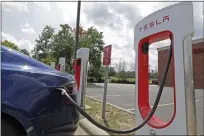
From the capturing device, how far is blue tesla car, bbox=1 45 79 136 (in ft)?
7.74

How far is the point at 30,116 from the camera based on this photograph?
2.40 metres

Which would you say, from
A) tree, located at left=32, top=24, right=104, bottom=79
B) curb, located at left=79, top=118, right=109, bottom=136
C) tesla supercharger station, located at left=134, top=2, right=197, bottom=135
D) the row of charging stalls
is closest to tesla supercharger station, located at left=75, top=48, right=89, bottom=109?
curb, located at left=79, top=118, right=109, bottom=136

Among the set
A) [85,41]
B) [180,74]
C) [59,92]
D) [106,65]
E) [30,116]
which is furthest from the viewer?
[85,41]

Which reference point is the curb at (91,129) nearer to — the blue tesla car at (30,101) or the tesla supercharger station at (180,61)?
the blue tesla car at (30,101)

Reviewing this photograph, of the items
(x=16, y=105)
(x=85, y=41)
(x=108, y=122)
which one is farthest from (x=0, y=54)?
(x=85, y=41)

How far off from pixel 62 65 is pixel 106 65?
4244 mm

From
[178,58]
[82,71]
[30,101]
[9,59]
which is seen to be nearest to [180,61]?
[178,58]

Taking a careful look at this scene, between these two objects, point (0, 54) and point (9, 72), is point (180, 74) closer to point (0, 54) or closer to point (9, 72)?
point (9, 72)

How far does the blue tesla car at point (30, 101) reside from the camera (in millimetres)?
2359

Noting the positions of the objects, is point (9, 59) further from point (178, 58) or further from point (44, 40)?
point (44, 40)

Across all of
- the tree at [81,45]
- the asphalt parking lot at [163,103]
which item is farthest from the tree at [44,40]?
the asphalt parking lot at [163,103]

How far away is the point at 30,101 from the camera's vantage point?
2.41 m

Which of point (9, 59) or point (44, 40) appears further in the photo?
point (44, 40)

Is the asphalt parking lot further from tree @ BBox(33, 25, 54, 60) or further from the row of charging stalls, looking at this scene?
tree @ BBox(33, 25, 54, 60)
